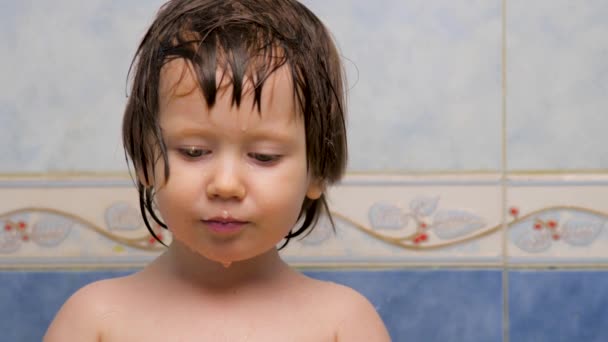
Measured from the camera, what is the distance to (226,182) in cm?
109

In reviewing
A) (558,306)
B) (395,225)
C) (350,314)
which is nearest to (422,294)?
(395,225)

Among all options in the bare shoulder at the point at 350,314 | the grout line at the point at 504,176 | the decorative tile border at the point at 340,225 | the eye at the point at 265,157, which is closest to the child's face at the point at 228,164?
the eye at the point at 265,157

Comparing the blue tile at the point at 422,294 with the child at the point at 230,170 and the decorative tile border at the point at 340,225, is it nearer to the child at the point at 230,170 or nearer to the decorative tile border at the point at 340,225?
the decorative tile border at the point at 340,225

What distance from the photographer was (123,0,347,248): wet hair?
3.68 feet

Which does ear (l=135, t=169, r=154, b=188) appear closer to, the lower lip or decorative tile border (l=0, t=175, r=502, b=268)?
the lower lip

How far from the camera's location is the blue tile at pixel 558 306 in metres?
1.61

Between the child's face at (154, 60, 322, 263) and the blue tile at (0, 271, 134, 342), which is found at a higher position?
the child's face at (154, 60, 322, 263)

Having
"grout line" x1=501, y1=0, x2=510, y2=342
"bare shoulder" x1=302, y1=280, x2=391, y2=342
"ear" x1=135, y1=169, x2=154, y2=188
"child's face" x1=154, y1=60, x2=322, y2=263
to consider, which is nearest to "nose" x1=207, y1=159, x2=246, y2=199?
"child's face" x1=154, y1=60, x2=322, y2=263

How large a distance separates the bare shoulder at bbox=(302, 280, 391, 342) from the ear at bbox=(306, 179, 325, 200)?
0.41 ft

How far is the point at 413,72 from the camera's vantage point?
5.23 feet

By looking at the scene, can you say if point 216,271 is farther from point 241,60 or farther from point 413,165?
point 413,165

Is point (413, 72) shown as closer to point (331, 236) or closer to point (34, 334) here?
point (331, 236)

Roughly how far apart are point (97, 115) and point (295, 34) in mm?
543

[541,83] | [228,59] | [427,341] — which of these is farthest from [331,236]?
[228,59]
